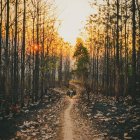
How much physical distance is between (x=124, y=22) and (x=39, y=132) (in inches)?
974

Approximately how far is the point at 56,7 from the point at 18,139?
24294 millimetres

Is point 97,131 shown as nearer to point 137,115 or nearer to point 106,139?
point 106,139

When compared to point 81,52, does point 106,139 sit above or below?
below

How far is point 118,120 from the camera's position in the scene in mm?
15523

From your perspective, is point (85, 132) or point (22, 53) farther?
point (22, 53)

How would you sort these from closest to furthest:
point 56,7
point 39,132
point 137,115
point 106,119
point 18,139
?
point 18,139 < point 39,132 < point 137,115 < point 106,119 < point 56,7

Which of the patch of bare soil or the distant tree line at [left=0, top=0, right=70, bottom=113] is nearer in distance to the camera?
the patch of bare soil

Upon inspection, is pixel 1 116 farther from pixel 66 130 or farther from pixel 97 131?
pixel 97 131

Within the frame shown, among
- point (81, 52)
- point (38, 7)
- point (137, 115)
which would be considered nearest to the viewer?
point (137, 115)

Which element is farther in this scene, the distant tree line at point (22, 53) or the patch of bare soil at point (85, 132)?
the distant tree line at point (22, 53)

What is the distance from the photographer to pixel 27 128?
14.1 meters

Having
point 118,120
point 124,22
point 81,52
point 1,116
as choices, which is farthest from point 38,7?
point 81,52

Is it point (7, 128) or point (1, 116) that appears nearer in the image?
point (7, 128)

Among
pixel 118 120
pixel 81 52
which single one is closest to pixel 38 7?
pixel 118 120
